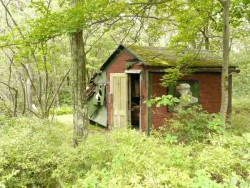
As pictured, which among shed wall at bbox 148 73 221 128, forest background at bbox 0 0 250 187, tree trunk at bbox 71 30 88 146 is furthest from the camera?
shed wall at bbox 148 73 221 128

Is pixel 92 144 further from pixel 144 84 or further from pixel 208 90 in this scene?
pixel 208 90

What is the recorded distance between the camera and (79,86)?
5.43 meters

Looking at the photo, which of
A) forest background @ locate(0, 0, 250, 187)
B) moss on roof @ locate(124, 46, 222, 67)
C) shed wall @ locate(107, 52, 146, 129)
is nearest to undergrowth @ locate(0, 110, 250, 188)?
forest background @ locate(0, 0, 250, 187)

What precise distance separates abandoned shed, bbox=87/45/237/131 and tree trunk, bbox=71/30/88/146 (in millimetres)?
2974

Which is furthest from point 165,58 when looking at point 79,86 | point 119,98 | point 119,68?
point 79,86

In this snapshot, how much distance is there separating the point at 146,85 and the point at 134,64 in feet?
3.29

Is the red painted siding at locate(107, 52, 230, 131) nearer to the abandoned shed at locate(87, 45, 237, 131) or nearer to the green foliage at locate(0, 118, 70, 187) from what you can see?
the abandoned shed at locate(87, 45, 237, 131)

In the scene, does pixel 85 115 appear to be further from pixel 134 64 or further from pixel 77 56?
pixel 134 64

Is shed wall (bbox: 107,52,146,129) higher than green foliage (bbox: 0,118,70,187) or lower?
higher

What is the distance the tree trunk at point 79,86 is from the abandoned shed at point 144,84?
117 inches

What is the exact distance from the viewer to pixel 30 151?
11.4 feet

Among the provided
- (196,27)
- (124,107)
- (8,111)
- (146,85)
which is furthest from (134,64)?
(8,111)

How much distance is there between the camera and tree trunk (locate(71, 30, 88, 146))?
5359 mm

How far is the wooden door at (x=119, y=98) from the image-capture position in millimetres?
9281
